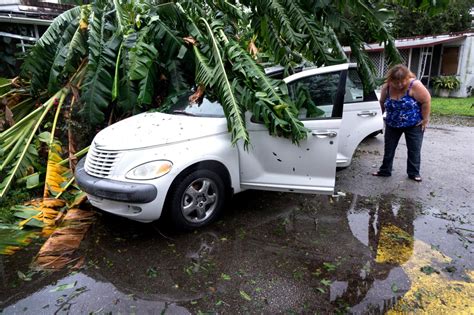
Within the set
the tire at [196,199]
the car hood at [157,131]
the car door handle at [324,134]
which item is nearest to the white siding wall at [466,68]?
the car door handle at [324,134]

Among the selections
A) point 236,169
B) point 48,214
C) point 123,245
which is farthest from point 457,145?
point 48,214

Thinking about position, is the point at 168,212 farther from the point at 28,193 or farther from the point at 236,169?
the point at 28,193

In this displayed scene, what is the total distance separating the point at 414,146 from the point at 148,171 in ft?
13.2

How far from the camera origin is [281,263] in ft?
11.5

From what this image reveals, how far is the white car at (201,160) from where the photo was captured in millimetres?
3703

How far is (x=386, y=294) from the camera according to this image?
9.89 feet

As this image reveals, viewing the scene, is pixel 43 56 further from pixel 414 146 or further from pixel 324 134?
pixel 414 146

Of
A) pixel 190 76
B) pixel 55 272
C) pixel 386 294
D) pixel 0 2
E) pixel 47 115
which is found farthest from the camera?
pixel 0 2

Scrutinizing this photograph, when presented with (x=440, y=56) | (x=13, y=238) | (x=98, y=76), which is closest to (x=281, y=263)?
(x=13, y=238)

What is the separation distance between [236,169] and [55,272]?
86.1 inches

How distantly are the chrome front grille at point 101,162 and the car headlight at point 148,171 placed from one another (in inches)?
9.8

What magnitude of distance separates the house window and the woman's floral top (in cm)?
1737

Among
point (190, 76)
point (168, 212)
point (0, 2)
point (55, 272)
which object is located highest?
point (0, 2)

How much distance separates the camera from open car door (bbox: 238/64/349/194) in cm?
413
